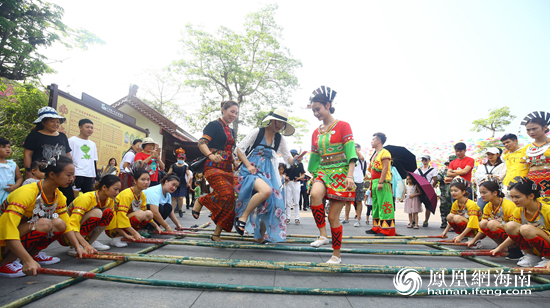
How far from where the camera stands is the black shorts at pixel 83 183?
4.05 metres

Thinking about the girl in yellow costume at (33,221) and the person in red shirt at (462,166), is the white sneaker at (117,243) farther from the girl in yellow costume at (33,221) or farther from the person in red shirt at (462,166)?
the person in red shirt at (462,166)

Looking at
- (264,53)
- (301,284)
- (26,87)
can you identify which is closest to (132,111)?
(26,87)

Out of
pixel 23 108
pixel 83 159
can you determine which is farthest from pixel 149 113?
pixel 83 159

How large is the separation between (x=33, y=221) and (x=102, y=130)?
6.14 metres

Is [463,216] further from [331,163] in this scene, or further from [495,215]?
[331,163]

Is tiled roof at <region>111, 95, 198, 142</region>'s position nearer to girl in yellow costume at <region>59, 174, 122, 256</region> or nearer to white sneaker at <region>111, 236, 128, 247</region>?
white sneaker at <region>111, 236, 128, 247</region>

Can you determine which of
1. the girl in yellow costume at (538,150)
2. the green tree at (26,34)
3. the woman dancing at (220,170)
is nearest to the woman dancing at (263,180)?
the woman dancing at (220,170)

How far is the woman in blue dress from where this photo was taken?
11.4ft

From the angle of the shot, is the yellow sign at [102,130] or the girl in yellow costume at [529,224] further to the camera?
the yellow sign at [102,130]

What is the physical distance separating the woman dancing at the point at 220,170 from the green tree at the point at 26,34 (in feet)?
23.8

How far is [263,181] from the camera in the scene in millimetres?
3434

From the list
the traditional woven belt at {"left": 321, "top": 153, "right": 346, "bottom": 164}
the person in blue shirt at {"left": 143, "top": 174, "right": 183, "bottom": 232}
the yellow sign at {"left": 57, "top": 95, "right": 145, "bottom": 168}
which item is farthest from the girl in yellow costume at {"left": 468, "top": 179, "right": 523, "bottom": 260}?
the yellow sign at {"left": 57, "top": 95, "right": 145, "bottom": 168}

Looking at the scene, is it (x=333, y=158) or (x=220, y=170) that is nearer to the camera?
(x=333, y=158)

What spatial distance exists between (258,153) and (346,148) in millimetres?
1199
